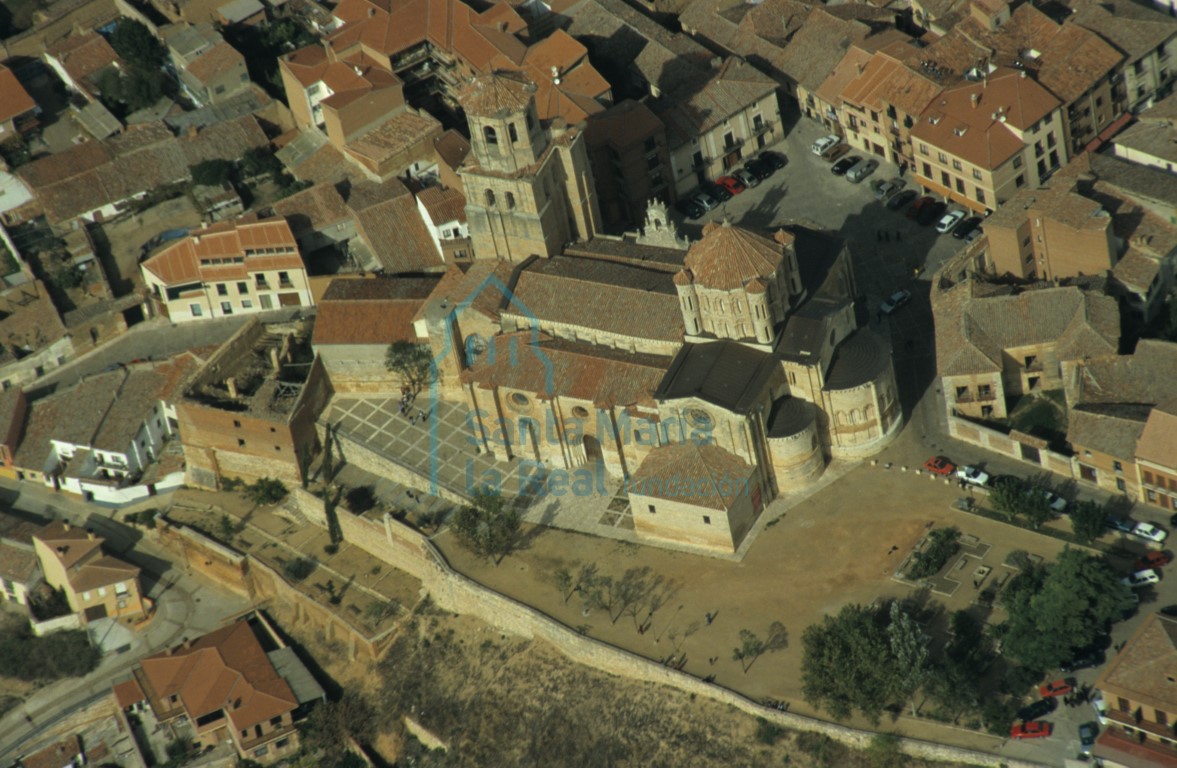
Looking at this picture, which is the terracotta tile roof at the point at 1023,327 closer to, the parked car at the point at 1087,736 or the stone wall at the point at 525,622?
the parked car at the point at 1087,736

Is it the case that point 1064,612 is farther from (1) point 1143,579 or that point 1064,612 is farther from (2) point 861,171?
(2) point 861,171

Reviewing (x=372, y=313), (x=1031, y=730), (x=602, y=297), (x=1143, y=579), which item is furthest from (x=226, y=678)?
(x=1143, y=579)

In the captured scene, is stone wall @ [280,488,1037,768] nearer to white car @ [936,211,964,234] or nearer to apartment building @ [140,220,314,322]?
apartment building @ [140,220,314,322]

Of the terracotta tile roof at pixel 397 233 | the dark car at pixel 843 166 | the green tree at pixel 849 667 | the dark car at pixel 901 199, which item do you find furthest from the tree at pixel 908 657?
the terracotta tile roof at pixel 397 233

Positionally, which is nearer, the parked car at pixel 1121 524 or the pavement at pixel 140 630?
the parked car at pixel 1121 524

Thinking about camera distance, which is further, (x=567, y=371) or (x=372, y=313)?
(x=372, y=313)

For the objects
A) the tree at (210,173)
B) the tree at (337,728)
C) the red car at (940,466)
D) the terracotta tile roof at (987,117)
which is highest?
the terracotta tile roof at (987,117)
